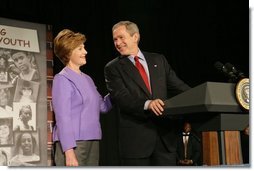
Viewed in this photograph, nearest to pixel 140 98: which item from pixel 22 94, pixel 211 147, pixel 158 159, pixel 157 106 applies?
pixel 157 106

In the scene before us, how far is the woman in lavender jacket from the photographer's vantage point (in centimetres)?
194

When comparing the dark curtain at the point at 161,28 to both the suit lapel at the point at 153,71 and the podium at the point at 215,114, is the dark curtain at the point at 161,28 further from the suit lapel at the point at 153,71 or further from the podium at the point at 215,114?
the podium at the point at 215,114

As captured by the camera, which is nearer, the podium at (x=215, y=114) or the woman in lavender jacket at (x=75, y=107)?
the podium at (x=215, y=114)

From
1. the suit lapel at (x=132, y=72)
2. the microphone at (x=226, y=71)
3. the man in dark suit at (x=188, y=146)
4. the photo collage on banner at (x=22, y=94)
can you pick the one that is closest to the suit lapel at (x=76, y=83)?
the photo collage on banner at (x=22, y=94)

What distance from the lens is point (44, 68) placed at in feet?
6.60

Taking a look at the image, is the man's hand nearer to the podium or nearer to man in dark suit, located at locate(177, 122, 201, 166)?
the podium

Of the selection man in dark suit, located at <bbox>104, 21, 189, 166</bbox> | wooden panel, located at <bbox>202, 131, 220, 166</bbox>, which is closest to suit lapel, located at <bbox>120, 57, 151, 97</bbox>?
man in dark suit, located at <bbox>104, 21, 189, 166</bbox>

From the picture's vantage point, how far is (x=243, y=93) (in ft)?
6.03

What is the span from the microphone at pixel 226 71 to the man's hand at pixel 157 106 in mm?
354

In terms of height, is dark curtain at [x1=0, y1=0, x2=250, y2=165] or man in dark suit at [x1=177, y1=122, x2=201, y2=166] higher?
dark curtain at [x1=0, y1=0, x2=250, y2=165]

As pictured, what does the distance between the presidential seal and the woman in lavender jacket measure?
2.02 ft

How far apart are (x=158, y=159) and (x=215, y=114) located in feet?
1.23

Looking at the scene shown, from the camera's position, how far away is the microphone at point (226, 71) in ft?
6.41

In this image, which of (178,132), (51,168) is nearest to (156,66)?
(178,132)
